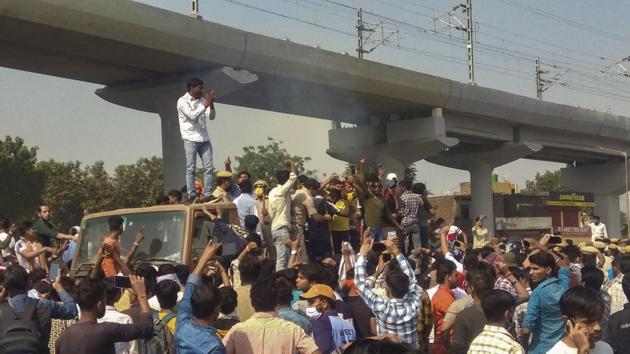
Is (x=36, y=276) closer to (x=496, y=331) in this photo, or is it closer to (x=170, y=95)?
(x=496, y=331)

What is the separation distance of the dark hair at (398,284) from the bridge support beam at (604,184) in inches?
2027

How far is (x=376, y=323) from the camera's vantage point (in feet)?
23.7

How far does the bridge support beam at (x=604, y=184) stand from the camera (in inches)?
2194

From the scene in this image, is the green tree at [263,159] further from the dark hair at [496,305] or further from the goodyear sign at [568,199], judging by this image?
the dark hair at [496,305]

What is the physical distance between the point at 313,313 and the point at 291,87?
21181mm

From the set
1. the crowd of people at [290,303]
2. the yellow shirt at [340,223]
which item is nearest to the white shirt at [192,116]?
the crowd of people at [290,303]

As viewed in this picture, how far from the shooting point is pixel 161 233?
9.65m

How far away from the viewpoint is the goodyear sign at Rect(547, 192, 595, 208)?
45769 millimetres

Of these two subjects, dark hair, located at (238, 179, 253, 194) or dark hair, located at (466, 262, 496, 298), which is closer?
dark hair, located at (466, 262, 496, 298)

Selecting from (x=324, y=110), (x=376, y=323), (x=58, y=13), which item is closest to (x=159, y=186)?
(x=324, y=110)

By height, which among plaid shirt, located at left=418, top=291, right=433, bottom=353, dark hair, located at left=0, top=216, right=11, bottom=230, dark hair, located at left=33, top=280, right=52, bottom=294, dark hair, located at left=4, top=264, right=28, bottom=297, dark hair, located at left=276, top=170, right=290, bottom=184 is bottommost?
plaid shirt, located at left=418, top=291, right=433, bottom=353

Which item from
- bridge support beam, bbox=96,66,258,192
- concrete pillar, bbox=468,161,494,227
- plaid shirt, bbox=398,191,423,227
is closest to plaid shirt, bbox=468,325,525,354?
plaid shirt, bbox=398,191,423,227

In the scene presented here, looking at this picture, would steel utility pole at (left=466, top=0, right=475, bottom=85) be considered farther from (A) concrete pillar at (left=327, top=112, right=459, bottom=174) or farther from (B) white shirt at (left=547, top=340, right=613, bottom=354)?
(B) white shirt at (left=547, top=340, right=613, bottom=354)

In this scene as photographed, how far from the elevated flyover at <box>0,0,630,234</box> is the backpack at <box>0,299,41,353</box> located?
→ 1325cm
